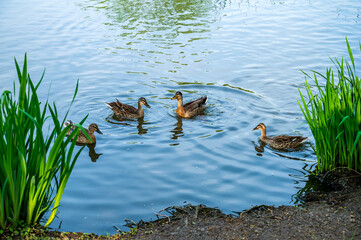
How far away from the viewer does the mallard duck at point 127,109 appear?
11352 mm

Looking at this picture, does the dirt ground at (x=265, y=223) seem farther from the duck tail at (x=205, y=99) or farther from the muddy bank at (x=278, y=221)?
the duck tail at (x=205, y=99)

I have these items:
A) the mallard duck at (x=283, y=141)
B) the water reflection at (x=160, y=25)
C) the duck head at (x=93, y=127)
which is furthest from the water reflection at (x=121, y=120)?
the mallard duck at (x=283, y=141)

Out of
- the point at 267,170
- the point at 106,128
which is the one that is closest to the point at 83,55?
the point at 106,128

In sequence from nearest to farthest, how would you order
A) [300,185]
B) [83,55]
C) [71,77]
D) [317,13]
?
[300,185] < [71,77] < [83,55] < [317,13]

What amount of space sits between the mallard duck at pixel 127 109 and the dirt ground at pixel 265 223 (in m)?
4.54

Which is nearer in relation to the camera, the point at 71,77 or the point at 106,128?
the point at 106,128

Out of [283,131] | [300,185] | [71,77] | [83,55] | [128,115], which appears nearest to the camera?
[300,185]

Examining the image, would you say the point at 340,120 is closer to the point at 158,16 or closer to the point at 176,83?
the point at 176,83

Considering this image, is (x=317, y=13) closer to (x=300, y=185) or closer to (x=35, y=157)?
(x=300, y=185)

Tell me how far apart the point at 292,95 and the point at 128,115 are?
13.3 ft

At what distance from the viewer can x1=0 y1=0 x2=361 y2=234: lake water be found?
7953 millimetres

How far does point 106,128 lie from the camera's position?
→ 432 inches

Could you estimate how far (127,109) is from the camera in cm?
1135

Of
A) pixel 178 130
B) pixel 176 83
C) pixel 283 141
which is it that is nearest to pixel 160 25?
pixel 176 83
